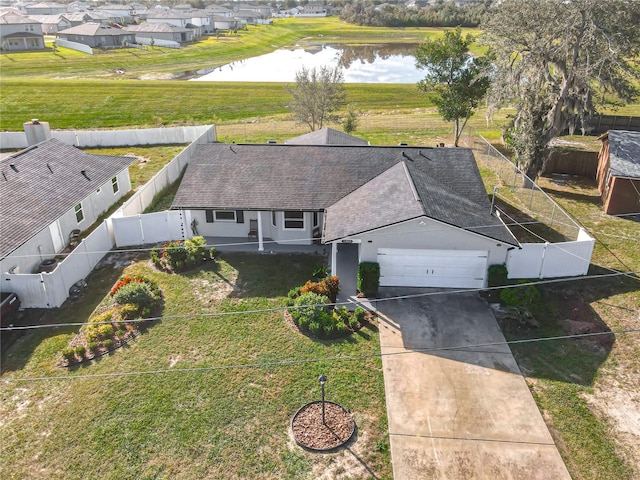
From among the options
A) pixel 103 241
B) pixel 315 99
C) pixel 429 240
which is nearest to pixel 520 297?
pixel 429 240

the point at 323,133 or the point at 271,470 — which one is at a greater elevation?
the point at 323,133

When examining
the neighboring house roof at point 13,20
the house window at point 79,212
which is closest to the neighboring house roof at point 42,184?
the house window at point 79,212

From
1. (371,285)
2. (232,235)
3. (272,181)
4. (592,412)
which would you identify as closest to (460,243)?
(371,285)

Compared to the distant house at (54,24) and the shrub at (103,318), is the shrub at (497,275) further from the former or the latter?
the distant house at (54,24)

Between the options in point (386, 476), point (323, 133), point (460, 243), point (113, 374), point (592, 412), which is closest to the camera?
point (386, 476)

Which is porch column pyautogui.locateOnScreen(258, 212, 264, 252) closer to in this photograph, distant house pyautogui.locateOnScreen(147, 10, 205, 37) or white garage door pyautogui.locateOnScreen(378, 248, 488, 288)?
white garage door pyautogui.locateOnScreen(378, 248, 488, 288)

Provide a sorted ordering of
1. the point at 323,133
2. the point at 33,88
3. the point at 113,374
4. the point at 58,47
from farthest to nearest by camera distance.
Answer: the point at 58,47 → the point at 33,88 → the point at 323,133 → the point at 113,374

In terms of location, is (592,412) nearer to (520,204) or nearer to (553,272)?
(553,272)
